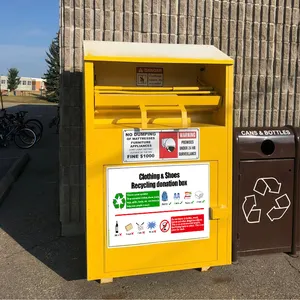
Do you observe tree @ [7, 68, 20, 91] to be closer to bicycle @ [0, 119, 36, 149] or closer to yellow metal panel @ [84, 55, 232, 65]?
bicycle @ [0, 119, 36, 149]

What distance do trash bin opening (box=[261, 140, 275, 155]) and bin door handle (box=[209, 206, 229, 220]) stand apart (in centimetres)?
69

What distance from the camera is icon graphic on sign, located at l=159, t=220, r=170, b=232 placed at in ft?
10.1

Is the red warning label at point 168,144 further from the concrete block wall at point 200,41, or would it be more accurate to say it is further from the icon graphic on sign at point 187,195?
the concrete block wall at point 200,41

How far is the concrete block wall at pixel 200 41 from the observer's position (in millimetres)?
3920

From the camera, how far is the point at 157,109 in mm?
3094

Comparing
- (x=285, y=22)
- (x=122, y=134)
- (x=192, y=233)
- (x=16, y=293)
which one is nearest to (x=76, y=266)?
(x=16, y=293)

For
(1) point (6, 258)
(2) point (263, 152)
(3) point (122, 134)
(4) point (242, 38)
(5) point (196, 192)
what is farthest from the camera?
(4) point (242, 38)

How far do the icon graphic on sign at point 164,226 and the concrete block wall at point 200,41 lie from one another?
4.42 feet

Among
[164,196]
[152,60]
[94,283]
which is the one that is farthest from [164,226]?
[152,60]

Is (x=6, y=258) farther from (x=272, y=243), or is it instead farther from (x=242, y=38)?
(x=242, y=38)

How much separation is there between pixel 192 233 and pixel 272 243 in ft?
2.94

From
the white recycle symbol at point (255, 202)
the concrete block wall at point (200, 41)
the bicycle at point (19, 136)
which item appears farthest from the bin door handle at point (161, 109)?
the bicycle at point (19, 136)

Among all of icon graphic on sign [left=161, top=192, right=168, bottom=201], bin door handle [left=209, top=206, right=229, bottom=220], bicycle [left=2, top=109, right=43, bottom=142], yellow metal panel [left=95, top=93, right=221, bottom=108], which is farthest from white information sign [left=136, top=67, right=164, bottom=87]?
bicycle [left=2, top=109, right=43, bottom=142]

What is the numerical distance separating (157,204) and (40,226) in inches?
79.4
